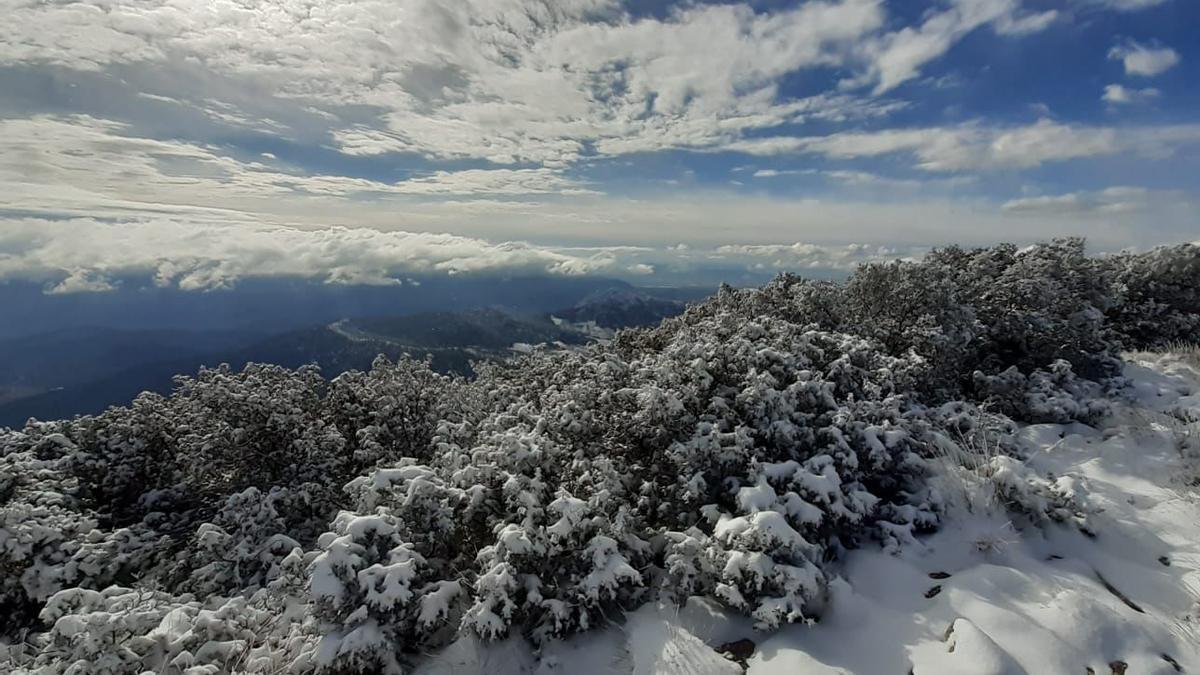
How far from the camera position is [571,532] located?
267 inches

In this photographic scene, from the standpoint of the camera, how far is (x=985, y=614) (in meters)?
5.90

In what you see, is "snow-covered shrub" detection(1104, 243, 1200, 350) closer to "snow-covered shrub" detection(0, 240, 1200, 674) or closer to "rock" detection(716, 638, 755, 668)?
"snow-covered shrub" detection(0, 240, 1200, 674)

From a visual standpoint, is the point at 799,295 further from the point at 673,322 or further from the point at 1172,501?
the point at 1172,501

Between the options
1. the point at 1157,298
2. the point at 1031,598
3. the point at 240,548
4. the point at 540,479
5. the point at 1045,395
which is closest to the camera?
the point at 1031,598

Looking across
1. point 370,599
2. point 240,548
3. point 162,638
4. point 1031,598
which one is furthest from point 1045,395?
point 240,548

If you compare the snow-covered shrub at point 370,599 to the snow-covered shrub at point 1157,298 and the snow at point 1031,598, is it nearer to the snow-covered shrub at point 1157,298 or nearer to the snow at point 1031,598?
the snow at point 1031,598

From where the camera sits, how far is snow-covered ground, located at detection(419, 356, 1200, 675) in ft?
17.9

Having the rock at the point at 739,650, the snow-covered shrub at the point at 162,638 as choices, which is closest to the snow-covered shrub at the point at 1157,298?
the rock at the point at 739,650

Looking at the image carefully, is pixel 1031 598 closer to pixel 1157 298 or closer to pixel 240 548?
pixel 240 548

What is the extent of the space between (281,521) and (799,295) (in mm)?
13012

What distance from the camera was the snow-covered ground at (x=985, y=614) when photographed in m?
5.45

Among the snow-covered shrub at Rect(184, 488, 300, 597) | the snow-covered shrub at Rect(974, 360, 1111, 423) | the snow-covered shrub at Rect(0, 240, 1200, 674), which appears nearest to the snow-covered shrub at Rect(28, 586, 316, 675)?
the snow-covered shrub at Rect(0, 240, 1200, 674)

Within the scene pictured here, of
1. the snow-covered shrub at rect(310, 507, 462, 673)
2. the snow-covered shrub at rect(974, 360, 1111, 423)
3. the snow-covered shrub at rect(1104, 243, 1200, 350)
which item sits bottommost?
the snow-covered shrub at rect(310, 507, 462, 673)

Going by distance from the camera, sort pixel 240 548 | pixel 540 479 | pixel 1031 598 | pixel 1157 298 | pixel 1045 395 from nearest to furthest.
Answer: pixel 1031 598, pixel 540 479, pixel 240 548, pixel 1045 395, pixel 1157 298
